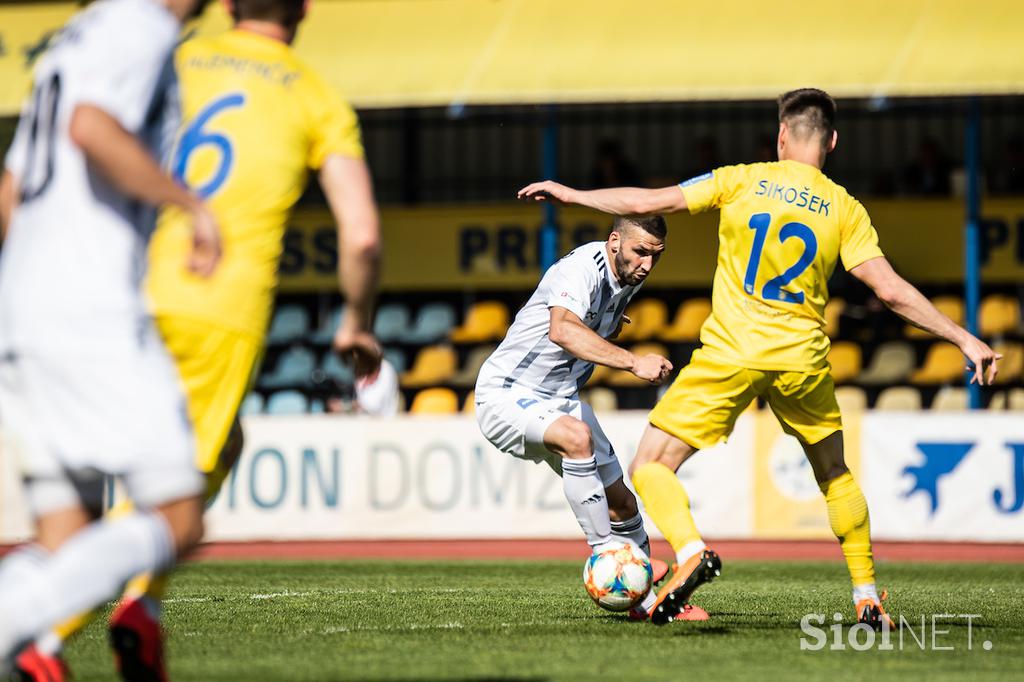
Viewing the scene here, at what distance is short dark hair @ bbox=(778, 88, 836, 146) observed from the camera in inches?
289

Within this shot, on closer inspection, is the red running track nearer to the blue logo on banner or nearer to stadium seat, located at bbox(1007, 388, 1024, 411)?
the blue logo on banner

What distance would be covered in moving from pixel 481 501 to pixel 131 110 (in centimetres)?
1067

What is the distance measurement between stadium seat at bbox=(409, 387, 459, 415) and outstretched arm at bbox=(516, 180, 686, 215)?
1072cm

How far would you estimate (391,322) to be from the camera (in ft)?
66.1

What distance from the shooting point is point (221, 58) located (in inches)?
197

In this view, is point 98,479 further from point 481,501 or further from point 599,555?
point 481,501

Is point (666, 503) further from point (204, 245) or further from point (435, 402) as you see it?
point (435, 402)

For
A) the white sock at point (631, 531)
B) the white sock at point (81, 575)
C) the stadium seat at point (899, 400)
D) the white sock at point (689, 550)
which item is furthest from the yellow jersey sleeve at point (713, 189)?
the stadium seat at point (899, 400)

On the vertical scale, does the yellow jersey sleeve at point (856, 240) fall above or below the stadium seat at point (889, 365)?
above

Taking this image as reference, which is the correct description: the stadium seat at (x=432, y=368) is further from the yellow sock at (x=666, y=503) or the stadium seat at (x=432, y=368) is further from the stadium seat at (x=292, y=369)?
the yellow sock at (x=666, y=503)

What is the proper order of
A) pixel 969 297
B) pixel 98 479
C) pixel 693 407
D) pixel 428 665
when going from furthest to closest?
pixel 969 297 < pixel 693 407 < pixel 428 665 < pixel 98 479

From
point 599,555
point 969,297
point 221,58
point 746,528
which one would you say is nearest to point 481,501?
point 746,528

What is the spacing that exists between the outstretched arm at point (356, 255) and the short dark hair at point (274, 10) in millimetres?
505

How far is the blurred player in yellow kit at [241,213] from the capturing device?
4.70 m
